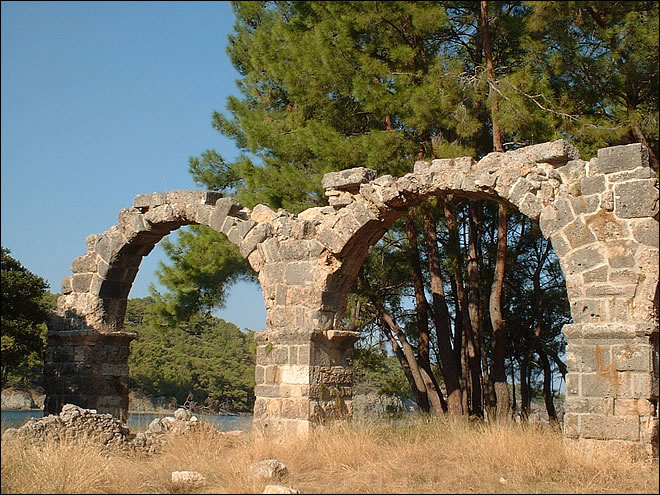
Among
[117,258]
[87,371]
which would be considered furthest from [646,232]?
[87,371]

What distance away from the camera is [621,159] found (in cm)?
773

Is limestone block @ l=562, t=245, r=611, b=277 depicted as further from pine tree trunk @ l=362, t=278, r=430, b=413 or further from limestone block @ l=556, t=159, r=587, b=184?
pine tree trunk @ l=362, t=278, r=430, b=413

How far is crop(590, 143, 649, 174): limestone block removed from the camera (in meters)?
7.65

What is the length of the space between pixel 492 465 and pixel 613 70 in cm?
611

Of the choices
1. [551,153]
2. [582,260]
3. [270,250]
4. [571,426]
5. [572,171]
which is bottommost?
[571,426]

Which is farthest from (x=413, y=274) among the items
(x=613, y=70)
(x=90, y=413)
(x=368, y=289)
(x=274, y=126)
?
(x=90, y=413)

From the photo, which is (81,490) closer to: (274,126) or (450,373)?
(450,373)

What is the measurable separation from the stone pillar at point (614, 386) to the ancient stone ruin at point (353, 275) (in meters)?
0.01

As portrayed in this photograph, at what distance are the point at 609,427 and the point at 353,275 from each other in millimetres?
3728

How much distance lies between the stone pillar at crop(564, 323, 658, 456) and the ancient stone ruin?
0.04 feet

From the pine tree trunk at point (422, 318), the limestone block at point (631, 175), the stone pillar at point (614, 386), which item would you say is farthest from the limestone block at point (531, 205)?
the pine tree trunk at point (422, 318)

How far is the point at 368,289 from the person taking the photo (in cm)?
1258

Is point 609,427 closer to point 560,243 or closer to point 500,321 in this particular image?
point 560,243

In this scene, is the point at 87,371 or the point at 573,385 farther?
the point at 87,371
